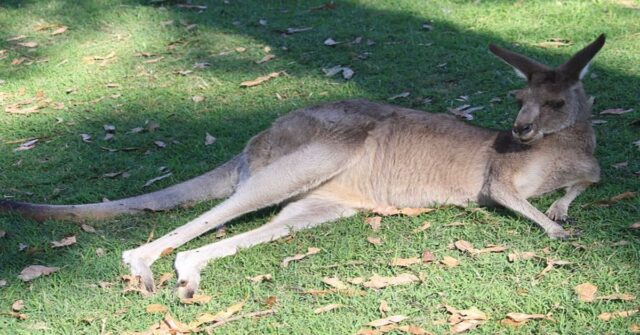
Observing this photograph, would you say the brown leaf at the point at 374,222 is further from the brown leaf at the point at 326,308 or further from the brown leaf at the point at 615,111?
the brown leaf at the point at 615,111

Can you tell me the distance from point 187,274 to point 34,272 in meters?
0.83

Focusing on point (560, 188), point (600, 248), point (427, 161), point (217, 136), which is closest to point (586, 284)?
point (600, 248)

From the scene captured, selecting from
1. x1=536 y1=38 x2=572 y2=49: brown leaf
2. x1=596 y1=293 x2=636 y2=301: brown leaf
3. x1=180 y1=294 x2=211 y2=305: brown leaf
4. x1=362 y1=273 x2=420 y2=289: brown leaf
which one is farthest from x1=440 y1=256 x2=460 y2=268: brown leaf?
x1=536 y1=38 x2=572 y2=49: brown leaf

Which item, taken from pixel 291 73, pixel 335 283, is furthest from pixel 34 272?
pixel 291 73

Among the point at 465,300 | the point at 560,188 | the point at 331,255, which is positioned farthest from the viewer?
the point at 560,188

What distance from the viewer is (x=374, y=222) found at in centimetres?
452

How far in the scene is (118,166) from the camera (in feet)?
18.8

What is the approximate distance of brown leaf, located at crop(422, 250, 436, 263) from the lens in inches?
158

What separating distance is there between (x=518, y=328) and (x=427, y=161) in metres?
1.52

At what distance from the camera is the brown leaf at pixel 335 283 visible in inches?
151

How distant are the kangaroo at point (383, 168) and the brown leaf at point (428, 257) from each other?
0.55m

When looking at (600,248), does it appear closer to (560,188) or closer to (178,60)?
(560,188)

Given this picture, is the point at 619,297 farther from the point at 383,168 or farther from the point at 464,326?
the point at 383,168

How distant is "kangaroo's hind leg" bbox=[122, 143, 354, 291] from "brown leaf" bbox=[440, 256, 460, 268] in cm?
90
